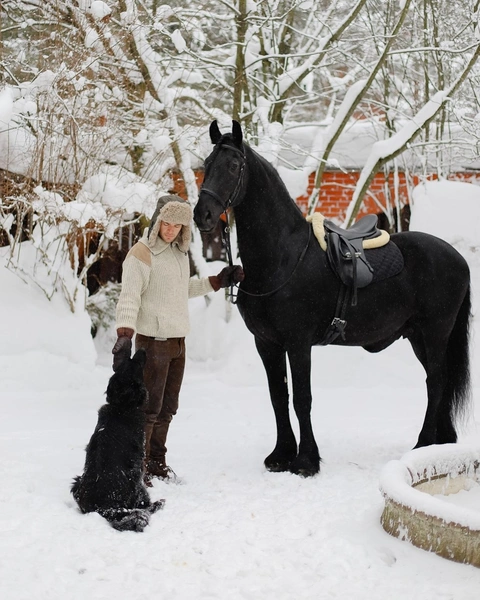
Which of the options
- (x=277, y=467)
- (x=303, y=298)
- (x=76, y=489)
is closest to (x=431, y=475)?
(x=277, y=467)

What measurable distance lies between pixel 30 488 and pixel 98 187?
4.42m

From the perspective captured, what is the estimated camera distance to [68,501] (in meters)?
4.65

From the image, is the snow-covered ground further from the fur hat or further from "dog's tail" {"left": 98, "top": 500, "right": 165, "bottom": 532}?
the fur hat

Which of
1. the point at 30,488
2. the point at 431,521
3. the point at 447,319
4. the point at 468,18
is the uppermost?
the point at 468,18

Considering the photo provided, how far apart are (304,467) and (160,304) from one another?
1532mm

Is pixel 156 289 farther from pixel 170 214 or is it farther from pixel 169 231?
pixel 170 214

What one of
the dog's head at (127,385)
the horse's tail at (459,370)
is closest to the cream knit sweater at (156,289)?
the dog's head at (127,385)

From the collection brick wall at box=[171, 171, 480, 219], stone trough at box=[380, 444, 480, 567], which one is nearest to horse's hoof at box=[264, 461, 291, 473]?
stone trough at box=[380, 444, 480, 567]

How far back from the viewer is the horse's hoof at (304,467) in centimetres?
546

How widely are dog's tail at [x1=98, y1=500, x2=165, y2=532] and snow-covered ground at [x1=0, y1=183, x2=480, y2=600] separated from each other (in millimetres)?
49

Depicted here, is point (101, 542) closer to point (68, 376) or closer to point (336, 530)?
point (336, 530)

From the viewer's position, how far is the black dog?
436 cm

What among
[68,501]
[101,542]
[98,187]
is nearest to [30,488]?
[68,501]

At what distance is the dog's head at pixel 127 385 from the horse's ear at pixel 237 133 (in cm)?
159
